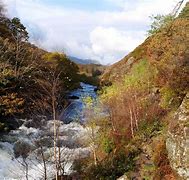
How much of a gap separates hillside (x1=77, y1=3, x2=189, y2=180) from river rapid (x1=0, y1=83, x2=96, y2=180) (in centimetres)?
202

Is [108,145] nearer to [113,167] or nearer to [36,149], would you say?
[113,167]

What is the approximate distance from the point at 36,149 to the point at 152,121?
834 cm

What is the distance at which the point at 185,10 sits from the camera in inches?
1332

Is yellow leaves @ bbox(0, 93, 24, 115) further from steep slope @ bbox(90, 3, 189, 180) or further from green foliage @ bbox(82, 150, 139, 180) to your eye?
green foliage @ bbox(82, 150, 139, 180)

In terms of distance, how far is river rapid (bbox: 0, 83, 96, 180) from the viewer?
76.4ft

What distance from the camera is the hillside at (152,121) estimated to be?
16656 mm

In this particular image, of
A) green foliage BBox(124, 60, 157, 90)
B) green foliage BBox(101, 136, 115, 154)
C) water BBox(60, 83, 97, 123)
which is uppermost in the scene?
green foliage BBox(124, 60, 157, 90)

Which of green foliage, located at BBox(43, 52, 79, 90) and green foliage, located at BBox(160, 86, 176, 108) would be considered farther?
green foliage, located at BBox(43, 52, 79, 90)

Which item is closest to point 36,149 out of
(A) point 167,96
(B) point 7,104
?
(B) point 7,104

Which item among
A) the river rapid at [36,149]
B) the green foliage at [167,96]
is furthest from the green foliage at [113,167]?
the green foliage at [167,96]

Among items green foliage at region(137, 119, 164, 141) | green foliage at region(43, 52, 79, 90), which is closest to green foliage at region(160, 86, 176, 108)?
green foliage at region(137, 119, 164, 141)

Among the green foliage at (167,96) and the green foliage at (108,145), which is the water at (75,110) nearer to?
the green foliage at (108,145)

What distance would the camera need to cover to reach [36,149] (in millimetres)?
26312

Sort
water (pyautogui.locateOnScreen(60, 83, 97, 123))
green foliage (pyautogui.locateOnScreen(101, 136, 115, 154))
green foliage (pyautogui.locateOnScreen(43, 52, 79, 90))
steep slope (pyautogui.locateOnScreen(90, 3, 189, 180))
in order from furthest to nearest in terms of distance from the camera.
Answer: green foliage (pyautogui.locateOnScreen(43, 52, 79, 90)), water (pyautogui.locateOnScreen(60, 83, 97, 123)), green foliage (pyautogui.locateOnScreen(101, 136, 115, 154)), steep slope (pyautogui.locateOnScreen(90, 3, 189, 180))
